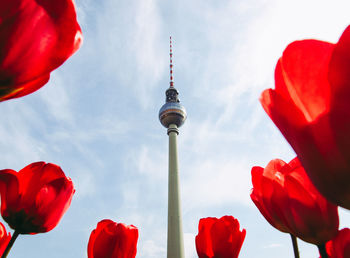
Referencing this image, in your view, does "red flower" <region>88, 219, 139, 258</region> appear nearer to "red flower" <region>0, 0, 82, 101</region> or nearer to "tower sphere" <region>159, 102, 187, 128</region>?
"red flower" <region>0, 0, 82, 101</region>

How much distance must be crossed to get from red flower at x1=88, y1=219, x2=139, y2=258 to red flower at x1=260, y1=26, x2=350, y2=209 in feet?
3.49

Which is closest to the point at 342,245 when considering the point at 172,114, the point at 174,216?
the point at 174,216

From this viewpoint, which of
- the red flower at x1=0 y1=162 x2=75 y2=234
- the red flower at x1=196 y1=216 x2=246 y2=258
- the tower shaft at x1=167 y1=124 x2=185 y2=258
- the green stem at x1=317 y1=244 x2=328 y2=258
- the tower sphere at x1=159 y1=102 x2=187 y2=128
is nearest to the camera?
the green stem at x1=317 y1=244 x2=328 y2=258

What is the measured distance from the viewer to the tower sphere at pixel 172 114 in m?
48.2

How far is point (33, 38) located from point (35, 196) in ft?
2.95

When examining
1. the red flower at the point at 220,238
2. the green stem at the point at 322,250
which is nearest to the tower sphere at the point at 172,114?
the red flower at the point at 220,238

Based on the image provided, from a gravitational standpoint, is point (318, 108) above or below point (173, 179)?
below

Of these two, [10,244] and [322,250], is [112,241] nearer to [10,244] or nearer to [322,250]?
[10,244]

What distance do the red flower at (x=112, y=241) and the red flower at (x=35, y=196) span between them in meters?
0.20

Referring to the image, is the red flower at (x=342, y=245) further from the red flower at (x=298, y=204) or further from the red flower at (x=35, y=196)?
the red flower at (x=35, y=196)

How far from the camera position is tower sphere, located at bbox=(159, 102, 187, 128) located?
1896 inches

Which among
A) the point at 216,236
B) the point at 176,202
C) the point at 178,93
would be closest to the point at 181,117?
the point at 178,93

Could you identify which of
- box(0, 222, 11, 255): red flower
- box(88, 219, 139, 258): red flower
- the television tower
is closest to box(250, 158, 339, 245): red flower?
box(88, 219, 139, 258): red flower

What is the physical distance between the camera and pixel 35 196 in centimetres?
143
